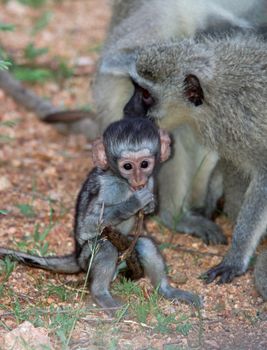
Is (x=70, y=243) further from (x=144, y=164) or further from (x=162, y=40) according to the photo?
(x=162, y=40)

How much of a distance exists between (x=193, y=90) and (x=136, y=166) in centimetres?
88

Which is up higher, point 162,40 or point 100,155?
point 162,40

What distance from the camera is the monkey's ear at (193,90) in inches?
214

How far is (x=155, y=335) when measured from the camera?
4.57 m

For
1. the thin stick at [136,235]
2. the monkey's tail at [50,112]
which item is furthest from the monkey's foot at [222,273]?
the monkey's tail at [50,112]

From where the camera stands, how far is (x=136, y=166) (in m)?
4.84

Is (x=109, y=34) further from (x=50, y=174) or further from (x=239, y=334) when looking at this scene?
(x=239, y=334)

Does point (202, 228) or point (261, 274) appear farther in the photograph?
point (202, 228)

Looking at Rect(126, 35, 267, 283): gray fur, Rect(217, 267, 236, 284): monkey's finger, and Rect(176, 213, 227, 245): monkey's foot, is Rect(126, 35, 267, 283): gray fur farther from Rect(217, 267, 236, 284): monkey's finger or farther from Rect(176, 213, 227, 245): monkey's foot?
Rect(176, 213, 227, 245): monkey's foot

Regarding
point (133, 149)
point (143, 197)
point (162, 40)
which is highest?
point (162, 40)

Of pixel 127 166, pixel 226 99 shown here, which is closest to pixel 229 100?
pixel 226 99

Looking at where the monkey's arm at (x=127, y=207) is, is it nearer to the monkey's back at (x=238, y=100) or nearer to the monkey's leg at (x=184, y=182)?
the monkey's back at (x=238, y=100)

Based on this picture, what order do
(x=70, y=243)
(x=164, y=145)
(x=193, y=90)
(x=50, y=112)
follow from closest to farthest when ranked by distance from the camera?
(x=164, y=145), (x=193, y=90), (x=70, y=243), (x=50, y=112)

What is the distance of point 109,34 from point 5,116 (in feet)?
4.82
